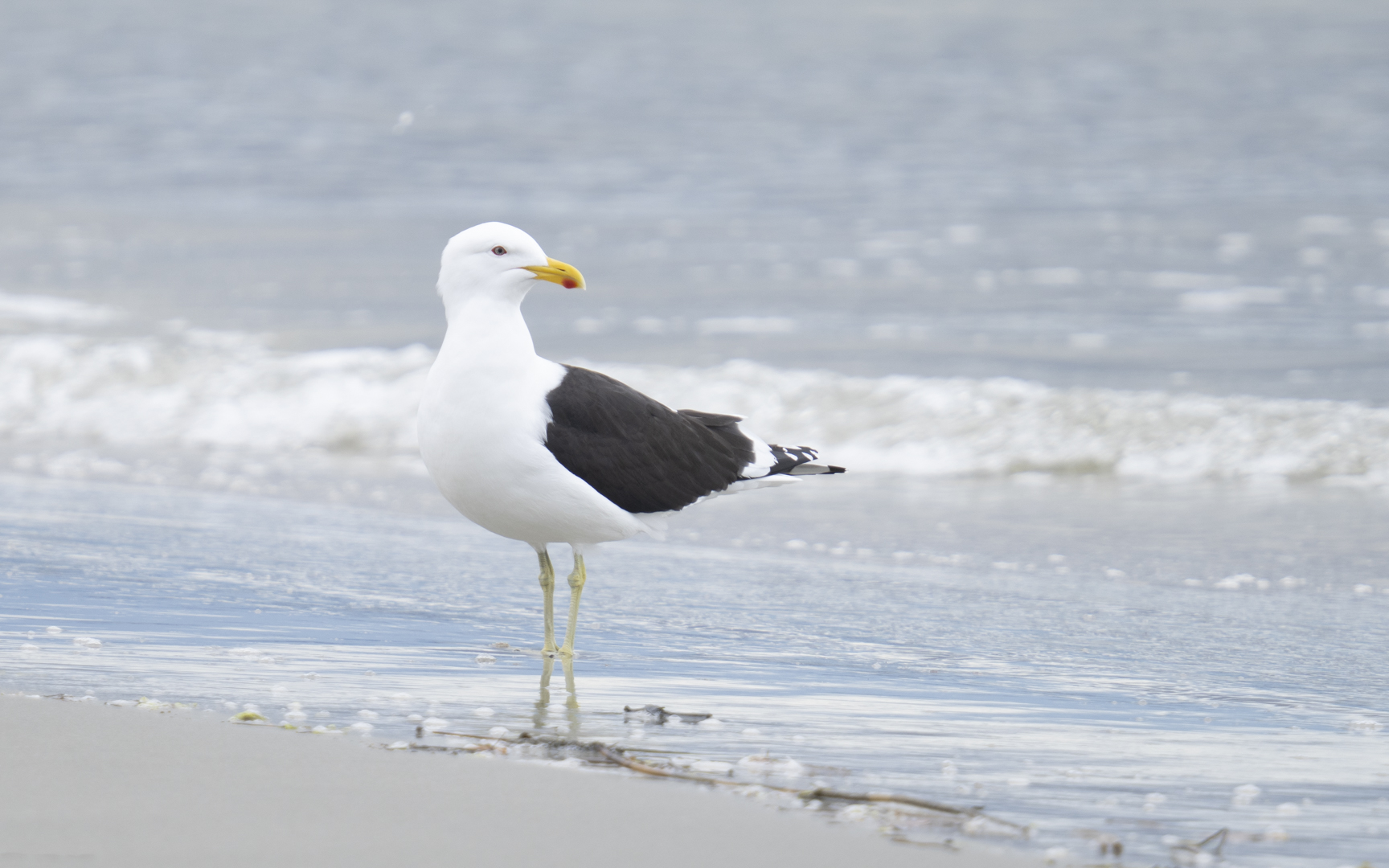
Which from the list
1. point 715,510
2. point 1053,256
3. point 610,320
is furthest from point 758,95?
point 715,510

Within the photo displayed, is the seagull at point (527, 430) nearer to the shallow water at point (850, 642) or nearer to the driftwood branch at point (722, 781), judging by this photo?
the shallow water at point (850, 642)

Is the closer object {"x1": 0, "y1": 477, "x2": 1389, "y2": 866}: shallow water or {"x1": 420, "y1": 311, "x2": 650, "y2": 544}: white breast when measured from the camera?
{"x1": 0, "y1": 477, "x2": 1389, "y2": 866}: shallow water

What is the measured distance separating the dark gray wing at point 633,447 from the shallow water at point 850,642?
0.53m

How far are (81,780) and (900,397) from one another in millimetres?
7760

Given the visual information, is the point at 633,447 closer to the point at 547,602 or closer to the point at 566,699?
the point at 547,602

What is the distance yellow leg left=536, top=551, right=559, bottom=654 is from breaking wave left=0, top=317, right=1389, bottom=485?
179 inches

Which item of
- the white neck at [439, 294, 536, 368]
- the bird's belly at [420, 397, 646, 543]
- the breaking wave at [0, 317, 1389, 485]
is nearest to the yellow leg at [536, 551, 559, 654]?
the bird's belly at [420, 397, 646, 543]

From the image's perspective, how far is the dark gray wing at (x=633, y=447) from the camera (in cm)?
483

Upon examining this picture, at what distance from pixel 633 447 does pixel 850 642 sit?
1022 mm

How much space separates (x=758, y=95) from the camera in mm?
35750

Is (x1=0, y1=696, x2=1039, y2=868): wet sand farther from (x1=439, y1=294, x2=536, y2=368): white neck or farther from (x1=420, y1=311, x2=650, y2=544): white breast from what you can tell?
(x1=439, y1=294, x2=536, y2=368): white neck

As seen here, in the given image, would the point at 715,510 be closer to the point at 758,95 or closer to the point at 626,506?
the point at 626,506

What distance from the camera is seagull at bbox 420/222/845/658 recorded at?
15.3ft

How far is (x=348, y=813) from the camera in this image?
10.7 feet
